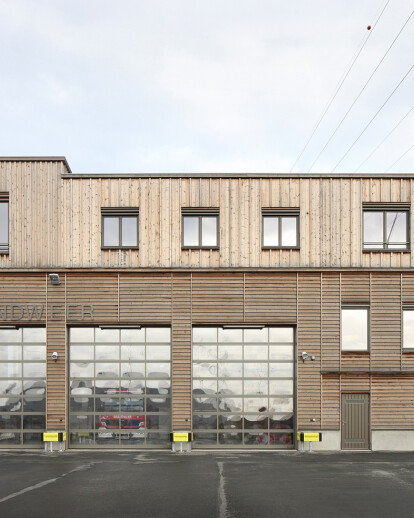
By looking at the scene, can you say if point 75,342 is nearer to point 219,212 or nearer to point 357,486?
point 219,212

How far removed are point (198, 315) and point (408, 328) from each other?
8.57m

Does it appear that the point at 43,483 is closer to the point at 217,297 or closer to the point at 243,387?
the point at 243,387

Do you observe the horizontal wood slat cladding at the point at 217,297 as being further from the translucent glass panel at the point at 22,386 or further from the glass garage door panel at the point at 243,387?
the translucent glass panel at the point at 22,386

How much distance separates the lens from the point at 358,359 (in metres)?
18.4

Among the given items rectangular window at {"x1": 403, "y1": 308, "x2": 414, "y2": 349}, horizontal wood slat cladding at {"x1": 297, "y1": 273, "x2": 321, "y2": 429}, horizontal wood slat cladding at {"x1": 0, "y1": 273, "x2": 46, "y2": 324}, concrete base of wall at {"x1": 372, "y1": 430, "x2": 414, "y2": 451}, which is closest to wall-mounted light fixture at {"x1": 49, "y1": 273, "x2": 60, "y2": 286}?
horizontal wood slat cladding at {"x1": 0, "y1": 273, "x2": 46, "y2": 324}

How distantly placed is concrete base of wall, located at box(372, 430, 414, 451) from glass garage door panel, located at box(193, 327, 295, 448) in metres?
3.31

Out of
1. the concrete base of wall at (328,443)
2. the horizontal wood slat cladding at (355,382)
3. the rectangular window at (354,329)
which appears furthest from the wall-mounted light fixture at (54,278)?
the horizontal wood slat cladding at (355,382)

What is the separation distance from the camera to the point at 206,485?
1252cm

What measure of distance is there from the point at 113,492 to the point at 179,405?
649 cm

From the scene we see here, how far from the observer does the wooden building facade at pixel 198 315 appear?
18312mm

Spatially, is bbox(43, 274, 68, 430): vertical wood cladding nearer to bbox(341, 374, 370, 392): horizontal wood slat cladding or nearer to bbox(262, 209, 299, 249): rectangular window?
bbox(262, 209, 299, 249): rectangular window

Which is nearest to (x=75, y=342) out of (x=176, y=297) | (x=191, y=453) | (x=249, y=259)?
(x=176, y=297)

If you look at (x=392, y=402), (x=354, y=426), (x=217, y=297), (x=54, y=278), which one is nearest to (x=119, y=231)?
(x=54, y=278)

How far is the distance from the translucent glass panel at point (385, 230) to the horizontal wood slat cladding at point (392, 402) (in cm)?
531
